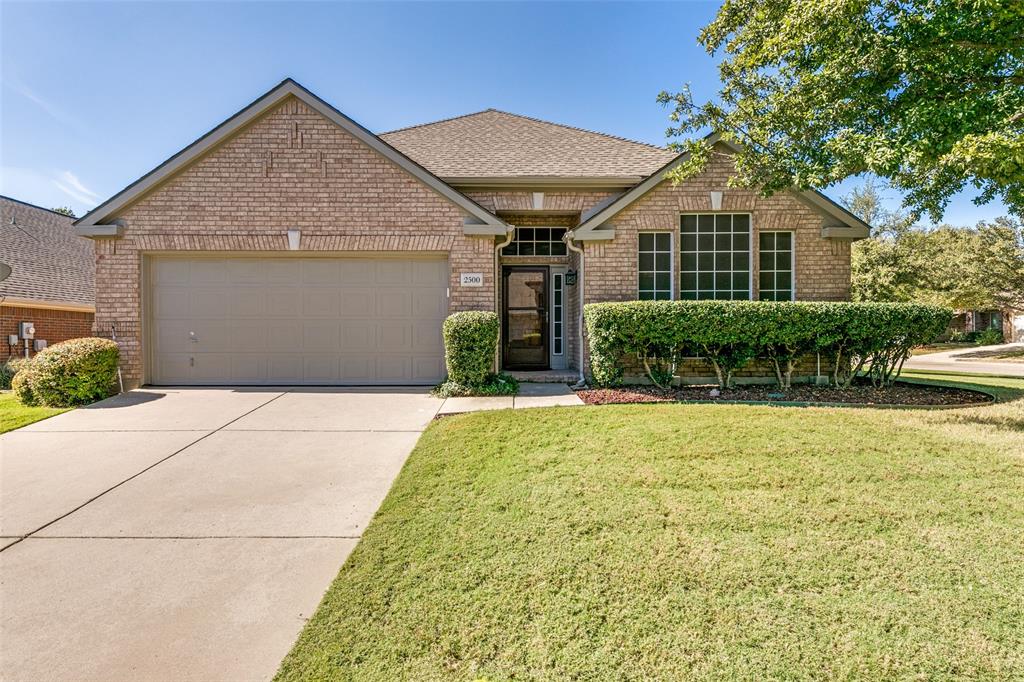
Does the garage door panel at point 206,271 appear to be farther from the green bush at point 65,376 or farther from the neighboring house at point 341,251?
the green bush at point 65,376

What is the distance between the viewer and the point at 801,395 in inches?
305

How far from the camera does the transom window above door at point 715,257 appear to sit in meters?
8.91

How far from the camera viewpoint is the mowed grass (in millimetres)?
2156

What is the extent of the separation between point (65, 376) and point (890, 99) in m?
13.3

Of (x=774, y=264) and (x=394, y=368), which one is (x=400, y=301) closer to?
(x=394, y=368)

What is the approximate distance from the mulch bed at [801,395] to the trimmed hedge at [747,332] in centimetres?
29

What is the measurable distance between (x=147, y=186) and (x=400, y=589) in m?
9.23

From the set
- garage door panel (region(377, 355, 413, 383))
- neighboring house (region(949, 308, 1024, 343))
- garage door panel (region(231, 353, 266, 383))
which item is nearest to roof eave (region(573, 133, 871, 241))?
garage door panel (region(377, 355, 413, 383))

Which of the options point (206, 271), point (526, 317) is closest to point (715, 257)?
point (526, 317)

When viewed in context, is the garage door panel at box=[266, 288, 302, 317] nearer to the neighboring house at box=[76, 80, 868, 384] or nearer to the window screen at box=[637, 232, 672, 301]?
the neighboring house at box=[76, 80, 868, 384]

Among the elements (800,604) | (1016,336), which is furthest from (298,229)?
(1016,336)

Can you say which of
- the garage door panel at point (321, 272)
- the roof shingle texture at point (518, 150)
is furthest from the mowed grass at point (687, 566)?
the roof shingle texture at point (518, 150)

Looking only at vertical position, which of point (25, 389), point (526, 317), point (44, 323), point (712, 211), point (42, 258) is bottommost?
point (25, 389)

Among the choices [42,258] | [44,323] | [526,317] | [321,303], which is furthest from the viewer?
[42,258]
